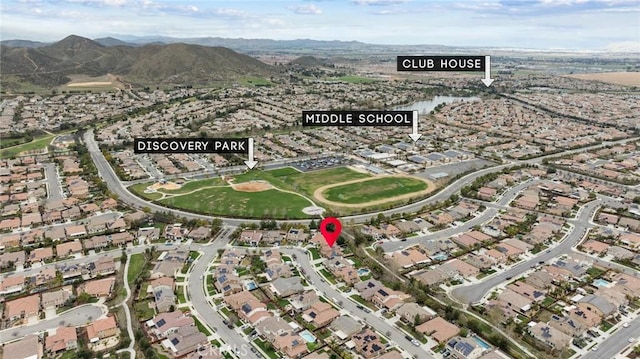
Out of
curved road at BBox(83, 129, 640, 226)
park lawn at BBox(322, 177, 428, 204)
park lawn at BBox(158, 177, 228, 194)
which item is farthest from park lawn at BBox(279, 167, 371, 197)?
curved road at BBox(83, 129, 640, 226)

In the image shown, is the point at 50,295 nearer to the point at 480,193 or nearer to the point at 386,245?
the point at 386,245

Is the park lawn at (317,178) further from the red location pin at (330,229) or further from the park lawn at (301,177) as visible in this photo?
the red location pin at (330,229)

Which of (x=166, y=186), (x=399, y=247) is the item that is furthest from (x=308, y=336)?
(x=166, y=186)

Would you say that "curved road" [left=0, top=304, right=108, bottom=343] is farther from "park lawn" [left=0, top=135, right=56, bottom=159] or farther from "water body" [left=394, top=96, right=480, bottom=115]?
"water body" [left=394, top=96, right=480, bottom=115]

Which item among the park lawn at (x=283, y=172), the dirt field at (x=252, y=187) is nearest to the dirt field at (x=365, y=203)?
the dirt field at (x=252, y=187)

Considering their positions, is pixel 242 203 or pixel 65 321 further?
pixel 242 203

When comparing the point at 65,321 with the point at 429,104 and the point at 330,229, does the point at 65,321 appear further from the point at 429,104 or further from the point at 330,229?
the point at 429,104
